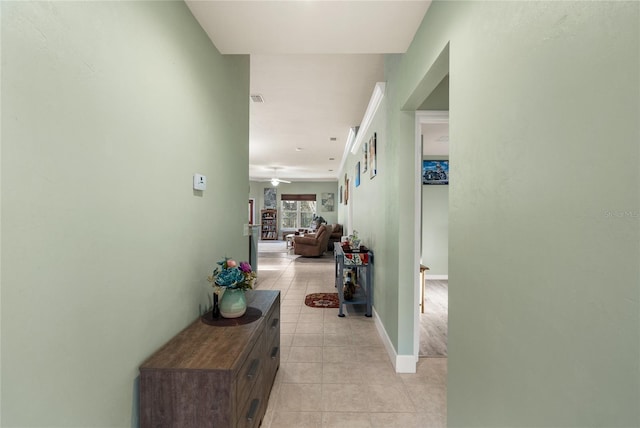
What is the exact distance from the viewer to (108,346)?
101 centimetres

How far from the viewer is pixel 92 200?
93 cm

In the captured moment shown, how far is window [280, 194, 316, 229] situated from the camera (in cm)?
1288

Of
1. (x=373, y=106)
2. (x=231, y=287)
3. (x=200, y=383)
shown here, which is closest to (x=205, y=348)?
(x=200, y=383)

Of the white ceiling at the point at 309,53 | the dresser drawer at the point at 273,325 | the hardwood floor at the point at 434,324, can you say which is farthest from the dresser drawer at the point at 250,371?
the white ceiling at the point at 309,53

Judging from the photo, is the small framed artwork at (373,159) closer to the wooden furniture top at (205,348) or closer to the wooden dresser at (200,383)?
the wooden furniture top at (205,348)

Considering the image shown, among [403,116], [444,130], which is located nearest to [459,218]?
[403,116]

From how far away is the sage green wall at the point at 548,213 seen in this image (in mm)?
552

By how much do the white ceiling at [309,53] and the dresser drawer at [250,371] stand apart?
1.84 meters

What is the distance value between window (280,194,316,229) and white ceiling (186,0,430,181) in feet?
20.1

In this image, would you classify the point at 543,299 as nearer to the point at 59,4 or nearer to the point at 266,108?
the point at 59,4

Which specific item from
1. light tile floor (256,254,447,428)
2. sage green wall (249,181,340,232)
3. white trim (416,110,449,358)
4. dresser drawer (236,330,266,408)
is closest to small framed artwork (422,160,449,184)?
light tile floor (256,254,447,428)

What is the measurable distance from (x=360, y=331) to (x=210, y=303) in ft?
5.85

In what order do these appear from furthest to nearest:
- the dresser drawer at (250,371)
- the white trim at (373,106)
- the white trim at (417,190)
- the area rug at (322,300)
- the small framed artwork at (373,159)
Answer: the area rug at (322,300) → the small framed artwork at (373,159) → the white trim at (373,106) → the white trim at (417,190) → the dresser drawer at (250,371)

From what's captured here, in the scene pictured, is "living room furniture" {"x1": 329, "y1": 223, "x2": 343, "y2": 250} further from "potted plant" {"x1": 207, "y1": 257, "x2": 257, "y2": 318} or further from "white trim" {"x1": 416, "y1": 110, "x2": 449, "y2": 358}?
"potted plant" {"x1": 207, "y1": 257, "x2": 257, "y2": 318}
